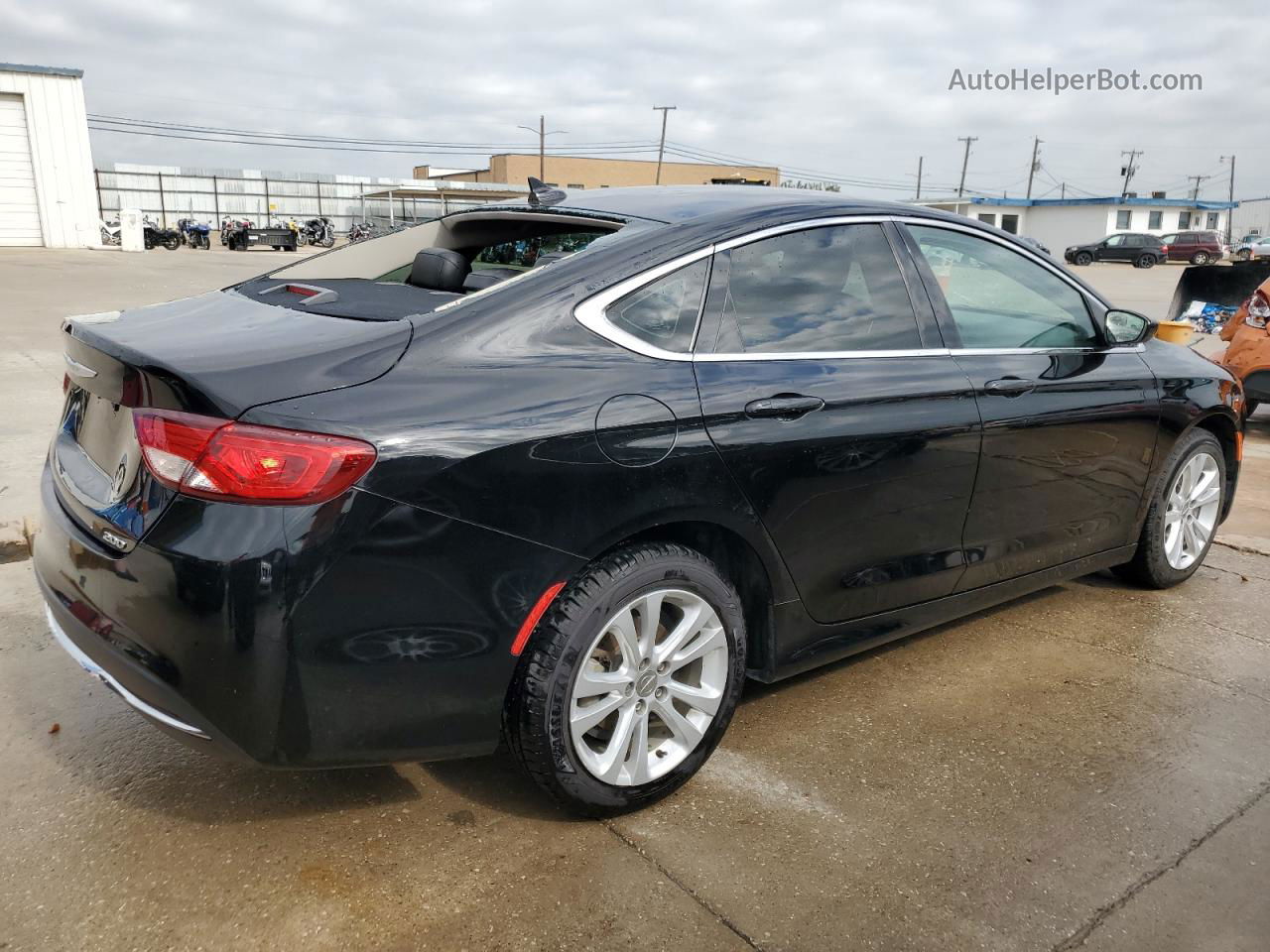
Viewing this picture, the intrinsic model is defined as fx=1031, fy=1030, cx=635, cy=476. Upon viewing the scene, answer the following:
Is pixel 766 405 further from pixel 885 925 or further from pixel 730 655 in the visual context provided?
pixel 885 925

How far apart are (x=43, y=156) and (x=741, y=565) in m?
31.5

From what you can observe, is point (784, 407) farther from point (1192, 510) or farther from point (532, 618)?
point (1192, 510)

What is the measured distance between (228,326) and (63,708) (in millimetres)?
1480

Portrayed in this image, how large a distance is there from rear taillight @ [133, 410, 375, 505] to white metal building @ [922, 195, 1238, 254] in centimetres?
6405

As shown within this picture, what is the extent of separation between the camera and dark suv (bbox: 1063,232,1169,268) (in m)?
44.3

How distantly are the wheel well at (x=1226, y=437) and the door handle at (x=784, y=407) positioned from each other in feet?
7.86

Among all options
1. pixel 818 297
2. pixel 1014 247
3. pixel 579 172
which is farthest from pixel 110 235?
pixel 579 172

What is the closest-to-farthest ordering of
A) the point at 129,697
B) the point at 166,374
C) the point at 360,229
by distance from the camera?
the point at 166,374 < the point at 129,697 < the point at 360,229

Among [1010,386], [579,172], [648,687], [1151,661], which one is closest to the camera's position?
[648,687]

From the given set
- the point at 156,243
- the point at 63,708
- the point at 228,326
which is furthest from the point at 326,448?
the point at 156,243

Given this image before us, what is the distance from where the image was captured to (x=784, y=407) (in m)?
2.68

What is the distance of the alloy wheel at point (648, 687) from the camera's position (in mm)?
2457

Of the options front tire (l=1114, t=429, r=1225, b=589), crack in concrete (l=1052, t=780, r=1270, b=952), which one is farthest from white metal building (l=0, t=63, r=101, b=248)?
crack in concrete (l=1052, t=780, r=1270, b=952)

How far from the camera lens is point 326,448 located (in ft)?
6.68
